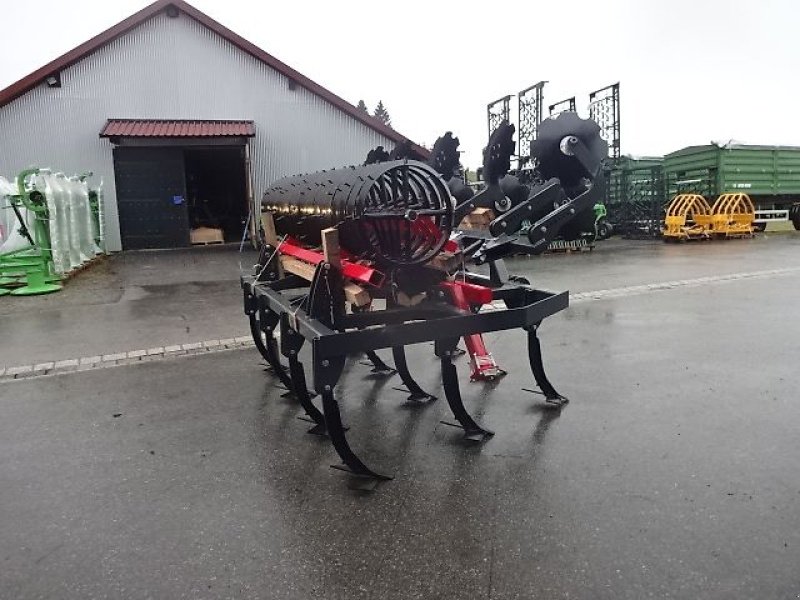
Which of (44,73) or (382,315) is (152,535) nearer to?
(382,315)

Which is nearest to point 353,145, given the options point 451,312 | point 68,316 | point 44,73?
point 44,73

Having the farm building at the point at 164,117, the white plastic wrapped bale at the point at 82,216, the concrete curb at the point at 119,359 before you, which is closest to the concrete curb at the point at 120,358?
the concrete curb at the point at 119,359

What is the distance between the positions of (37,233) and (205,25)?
9.75 metres

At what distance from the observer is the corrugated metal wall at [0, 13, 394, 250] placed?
1678 cm

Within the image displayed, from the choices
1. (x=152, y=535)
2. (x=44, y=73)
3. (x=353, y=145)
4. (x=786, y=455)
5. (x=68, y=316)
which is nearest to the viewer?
(x=152, y=535)

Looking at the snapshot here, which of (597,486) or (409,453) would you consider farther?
(409,453)

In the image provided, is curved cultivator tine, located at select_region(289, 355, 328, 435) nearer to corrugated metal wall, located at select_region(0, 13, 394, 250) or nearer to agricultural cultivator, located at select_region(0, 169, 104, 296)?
agricultural cultivator, located at select_region(0, 169, 104, 296)

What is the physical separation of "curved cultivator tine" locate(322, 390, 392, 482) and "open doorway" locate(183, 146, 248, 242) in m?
20.1

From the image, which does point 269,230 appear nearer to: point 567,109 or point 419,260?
point 419,260

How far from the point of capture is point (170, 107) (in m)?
17.6

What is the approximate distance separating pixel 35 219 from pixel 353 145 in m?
10.2

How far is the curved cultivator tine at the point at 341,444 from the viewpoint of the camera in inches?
130

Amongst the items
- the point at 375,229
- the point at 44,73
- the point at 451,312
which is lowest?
the point at 451,312

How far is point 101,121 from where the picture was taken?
17172mm
